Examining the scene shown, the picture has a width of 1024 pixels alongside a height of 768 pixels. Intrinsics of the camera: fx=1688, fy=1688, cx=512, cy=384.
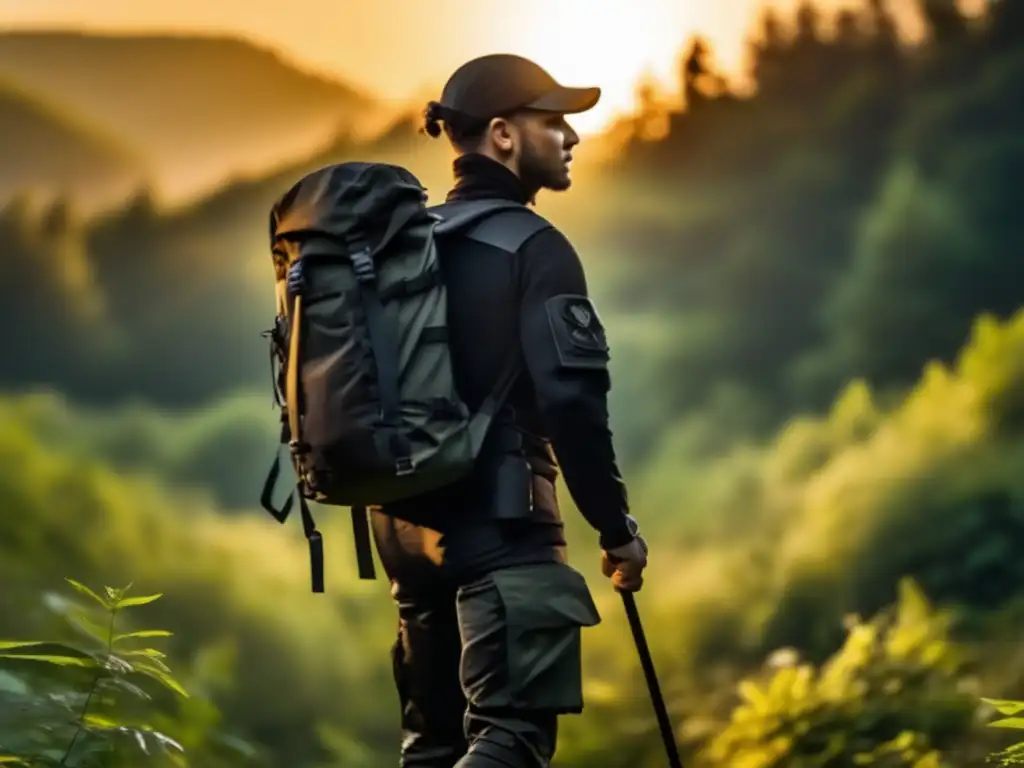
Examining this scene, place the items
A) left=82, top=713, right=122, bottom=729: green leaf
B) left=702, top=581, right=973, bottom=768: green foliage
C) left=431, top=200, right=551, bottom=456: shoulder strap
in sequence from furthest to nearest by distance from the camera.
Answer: left=702, top=581, right=973, bottom=768: green foliage, left=82, top=713, right=122, bottom=729: green leaf, left=431, top=200, right=551, bottom=456: shoulder strap

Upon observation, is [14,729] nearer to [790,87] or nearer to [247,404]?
[247,404]

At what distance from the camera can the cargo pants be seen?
276cm

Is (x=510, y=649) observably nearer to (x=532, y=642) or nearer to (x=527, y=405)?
(x=532, y=642)

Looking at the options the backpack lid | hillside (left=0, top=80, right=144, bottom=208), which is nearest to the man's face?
the backpack lid

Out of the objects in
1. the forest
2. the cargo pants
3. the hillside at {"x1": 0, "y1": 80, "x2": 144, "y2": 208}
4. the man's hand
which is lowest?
the cargo pants

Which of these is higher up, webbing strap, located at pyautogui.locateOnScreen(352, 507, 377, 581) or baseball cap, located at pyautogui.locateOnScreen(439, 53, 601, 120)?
baseball cap, located at pyautogui.locateOnScreen(439, 53, 601, 120)

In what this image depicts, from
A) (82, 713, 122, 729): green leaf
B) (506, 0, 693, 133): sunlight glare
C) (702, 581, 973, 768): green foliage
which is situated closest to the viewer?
(82, 713, 122, 729): green leaf

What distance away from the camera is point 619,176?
543 centimetres

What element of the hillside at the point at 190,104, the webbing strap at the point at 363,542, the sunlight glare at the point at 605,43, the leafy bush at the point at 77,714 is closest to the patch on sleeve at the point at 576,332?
the webbing strap at the point at 363,542

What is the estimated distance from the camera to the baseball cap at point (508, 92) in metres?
2.98

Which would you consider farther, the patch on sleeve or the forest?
the forest

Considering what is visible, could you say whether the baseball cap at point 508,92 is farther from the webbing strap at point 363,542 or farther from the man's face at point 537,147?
the webbing strap at point 363,542

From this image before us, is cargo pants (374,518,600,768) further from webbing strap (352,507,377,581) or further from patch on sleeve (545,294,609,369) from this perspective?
patch on sleeve (545,294,609,369)

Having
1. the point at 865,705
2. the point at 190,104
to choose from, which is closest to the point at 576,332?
the point at 865,705
